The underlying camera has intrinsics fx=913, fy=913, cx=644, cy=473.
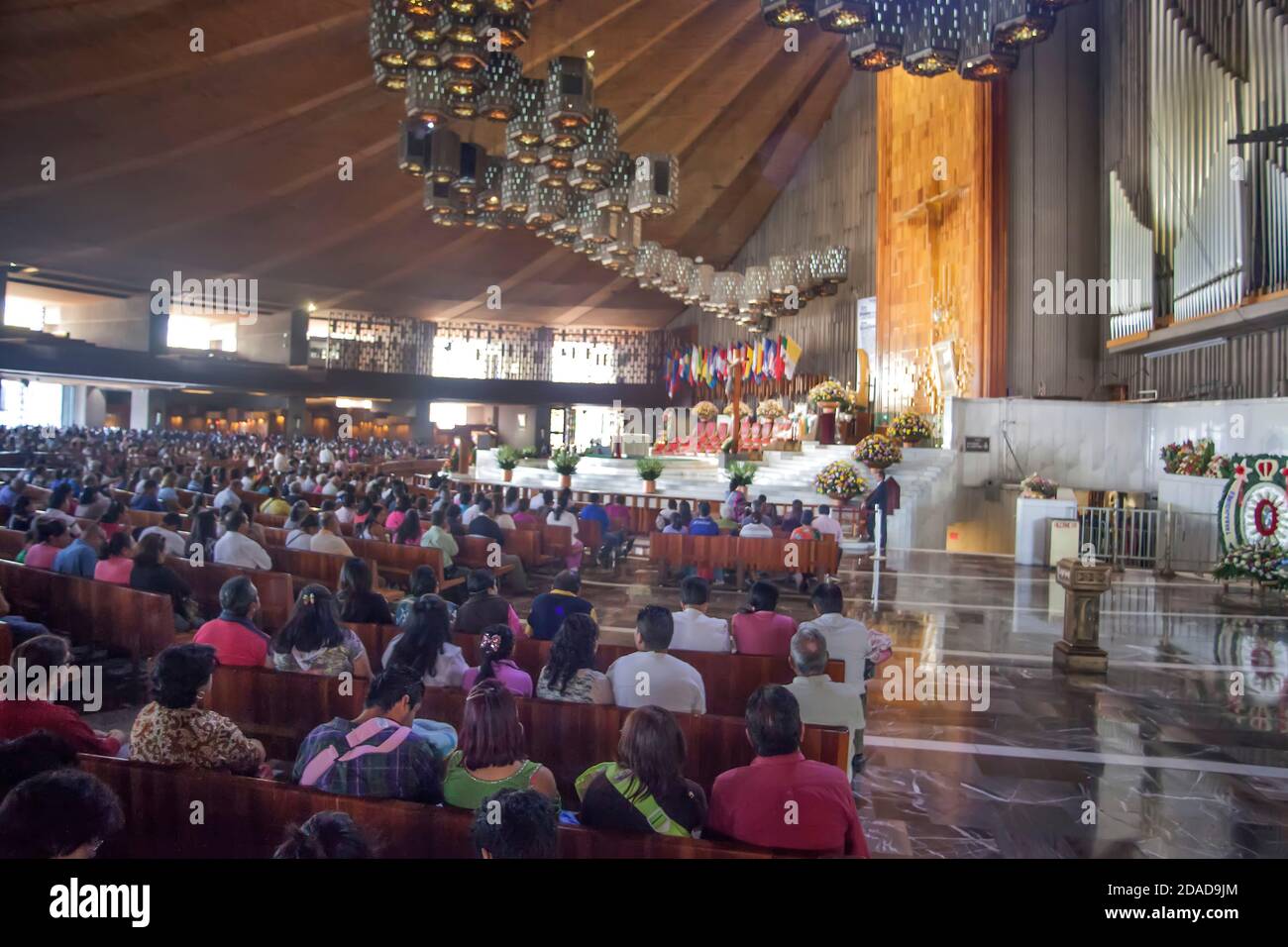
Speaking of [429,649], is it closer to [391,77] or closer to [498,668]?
[498,668]

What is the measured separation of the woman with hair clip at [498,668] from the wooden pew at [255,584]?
2376mm

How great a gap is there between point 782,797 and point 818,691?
110 cm

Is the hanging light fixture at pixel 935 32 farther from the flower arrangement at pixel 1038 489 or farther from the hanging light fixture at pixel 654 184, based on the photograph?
the flower arrangement at pixel 1038 489

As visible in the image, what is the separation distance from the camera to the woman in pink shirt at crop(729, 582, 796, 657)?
473cm

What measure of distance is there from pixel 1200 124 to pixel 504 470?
461 inches

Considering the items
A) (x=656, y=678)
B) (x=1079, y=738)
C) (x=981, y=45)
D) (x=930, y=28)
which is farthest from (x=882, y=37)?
(x=656, y=678)

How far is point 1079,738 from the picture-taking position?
482cm

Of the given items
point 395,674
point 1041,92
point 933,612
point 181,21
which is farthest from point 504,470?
point 395,674

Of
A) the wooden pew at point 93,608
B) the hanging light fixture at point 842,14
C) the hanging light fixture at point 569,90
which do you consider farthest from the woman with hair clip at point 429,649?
the hanging light fixture at point 842,14

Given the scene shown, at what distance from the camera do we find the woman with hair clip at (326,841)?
1.83 metres

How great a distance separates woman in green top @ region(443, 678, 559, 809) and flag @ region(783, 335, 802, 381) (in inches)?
875

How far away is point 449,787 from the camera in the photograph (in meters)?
2.51

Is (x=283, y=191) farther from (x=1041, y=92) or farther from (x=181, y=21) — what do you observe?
(x=1041, y=92)

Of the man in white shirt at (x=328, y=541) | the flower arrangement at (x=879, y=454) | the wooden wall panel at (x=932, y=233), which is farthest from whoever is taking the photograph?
the wooden wall panel at (x=932, y=233)
